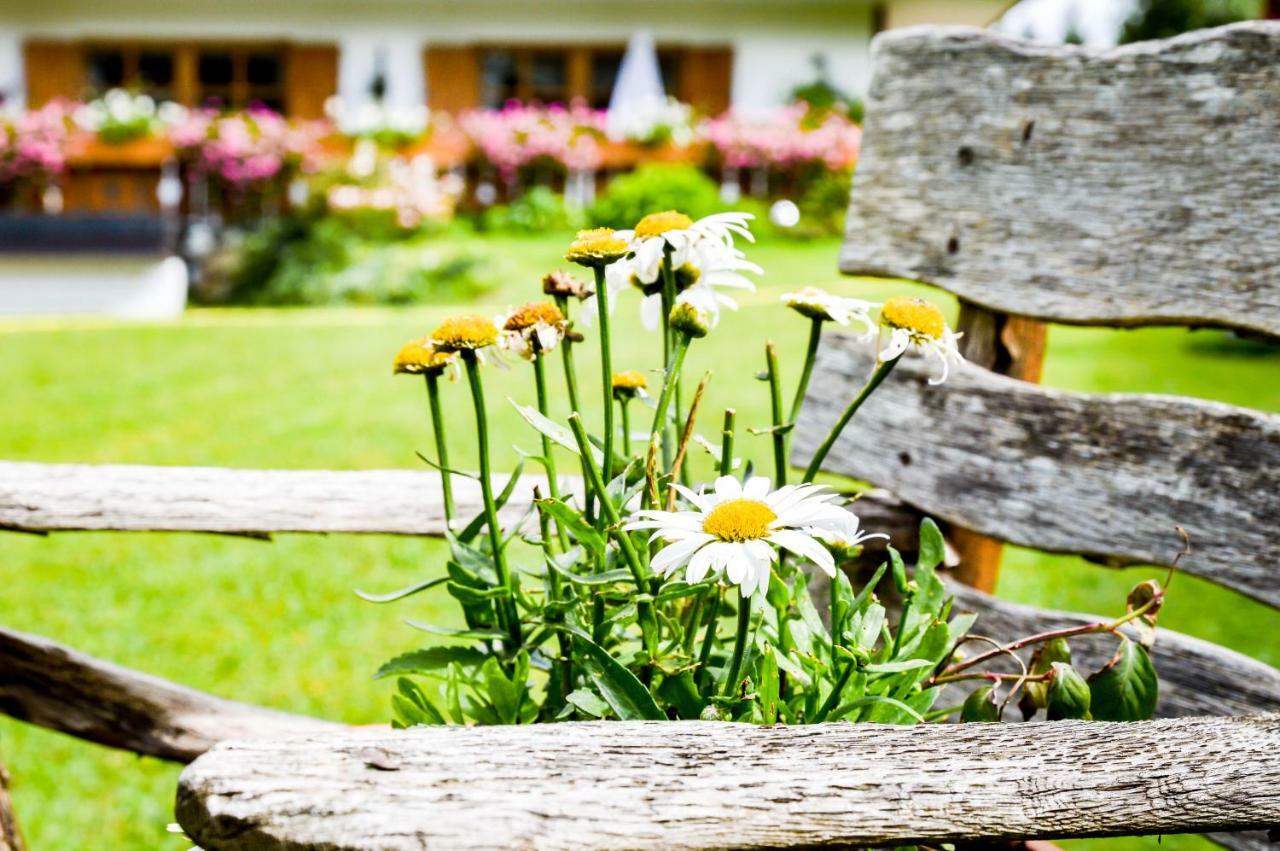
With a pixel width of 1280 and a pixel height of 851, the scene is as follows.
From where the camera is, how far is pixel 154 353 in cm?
629

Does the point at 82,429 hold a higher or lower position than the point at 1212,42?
lower

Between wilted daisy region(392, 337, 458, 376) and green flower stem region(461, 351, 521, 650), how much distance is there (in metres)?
0.02

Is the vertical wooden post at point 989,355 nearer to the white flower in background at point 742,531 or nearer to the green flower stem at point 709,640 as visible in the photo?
the green flower stem at point 709,640

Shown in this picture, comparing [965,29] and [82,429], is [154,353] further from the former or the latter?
[965,29]

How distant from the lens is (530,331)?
3.29 ft

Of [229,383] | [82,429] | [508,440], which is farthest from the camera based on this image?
[229,383]

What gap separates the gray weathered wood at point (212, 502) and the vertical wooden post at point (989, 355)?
2.11ft

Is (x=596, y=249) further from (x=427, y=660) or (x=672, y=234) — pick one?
(x=427, y=660)

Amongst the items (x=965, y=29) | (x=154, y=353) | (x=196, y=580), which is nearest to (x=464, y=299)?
(x=154, y=353)

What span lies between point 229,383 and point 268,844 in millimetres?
5200

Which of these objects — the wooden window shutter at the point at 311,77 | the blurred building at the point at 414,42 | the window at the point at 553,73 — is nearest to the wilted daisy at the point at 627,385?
the blurred building at the point at 414,42

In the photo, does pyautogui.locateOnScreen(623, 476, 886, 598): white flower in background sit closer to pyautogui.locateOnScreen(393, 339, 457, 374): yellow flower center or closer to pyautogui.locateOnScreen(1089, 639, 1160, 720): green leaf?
pyautogui.locateOnScreen(393, 339, 457, 374): yellow flower center

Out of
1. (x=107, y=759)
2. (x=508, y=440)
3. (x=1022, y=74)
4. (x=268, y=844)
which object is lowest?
(x=107, y=759)

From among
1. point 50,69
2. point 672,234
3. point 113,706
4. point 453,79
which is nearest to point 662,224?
point 672,234
